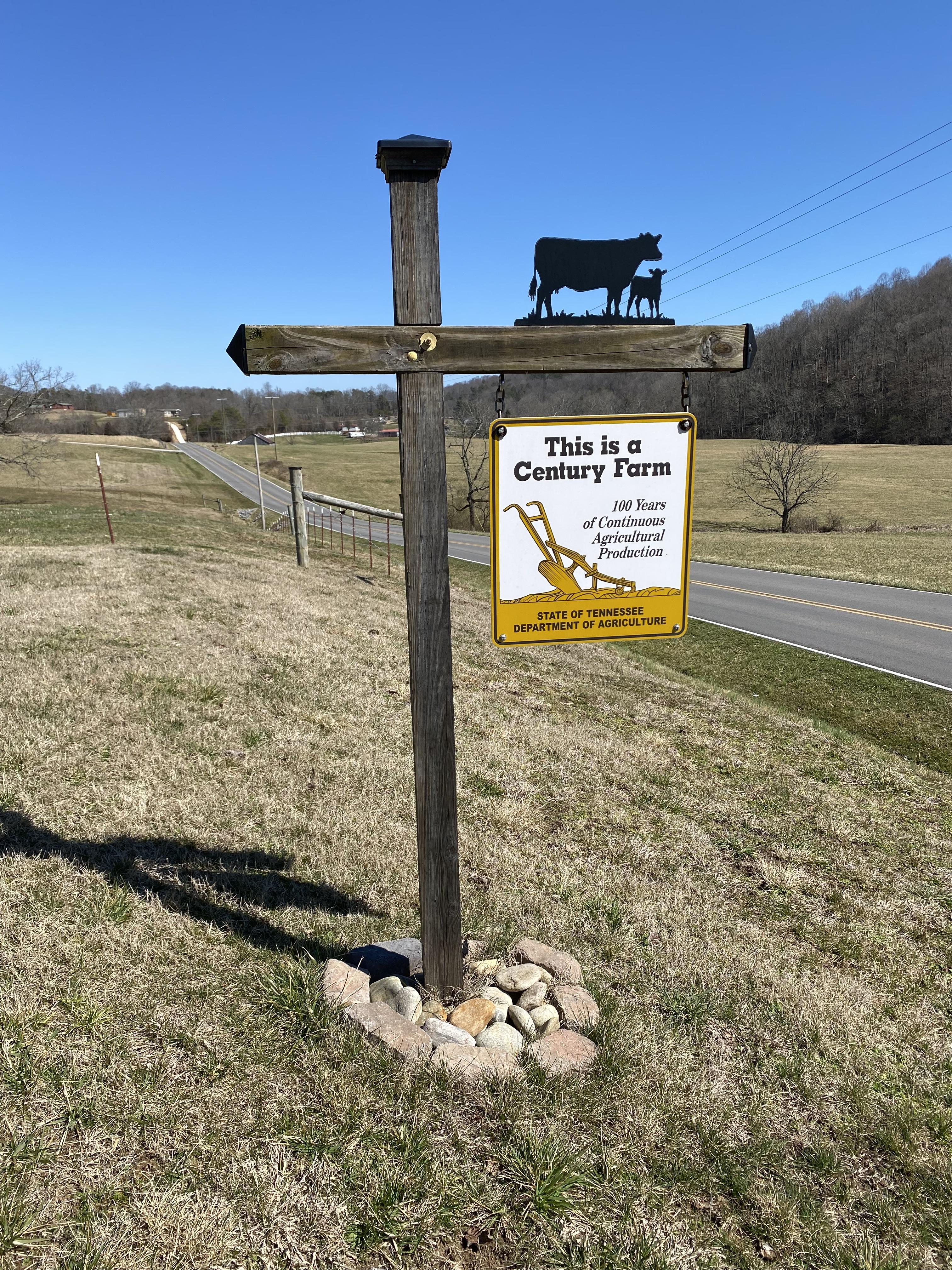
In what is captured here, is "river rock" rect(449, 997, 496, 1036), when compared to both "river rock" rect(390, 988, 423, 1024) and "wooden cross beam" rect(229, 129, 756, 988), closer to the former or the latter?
"river rock" rect(390, 988, 423, 1024)

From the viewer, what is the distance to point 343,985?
3186mm

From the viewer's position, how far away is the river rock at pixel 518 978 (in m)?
3.37

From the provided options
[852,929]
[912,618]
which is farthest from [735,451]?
[852,929]

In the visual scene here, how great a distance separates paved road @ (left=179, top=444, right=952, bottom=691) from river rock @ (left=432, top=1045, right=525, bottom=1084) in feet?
37.4

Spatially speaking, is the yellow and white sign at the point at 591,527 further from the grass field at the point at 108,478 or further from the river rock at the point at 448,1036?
the grass field at the point at 108,478

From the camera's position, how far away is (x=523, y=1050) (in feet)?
9.95

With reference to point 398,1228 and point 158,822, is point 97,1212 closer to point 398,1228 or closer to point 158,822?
point 398,1228

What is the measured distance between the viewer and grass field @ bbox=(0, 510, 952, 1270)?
7.63 feet

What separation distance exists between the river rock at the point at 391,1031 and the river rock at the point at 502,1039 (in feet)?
0.74

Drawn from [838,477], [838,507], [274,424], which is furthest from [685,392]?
[838,477]

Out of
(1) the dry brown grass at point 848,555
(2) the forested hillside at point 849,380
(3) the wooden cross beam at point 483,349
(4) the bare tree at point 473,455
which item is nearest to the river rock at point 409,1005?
(3) the wooden cross beam at point 483,349

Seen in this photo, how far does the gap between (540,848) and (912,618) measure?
48.5 feet

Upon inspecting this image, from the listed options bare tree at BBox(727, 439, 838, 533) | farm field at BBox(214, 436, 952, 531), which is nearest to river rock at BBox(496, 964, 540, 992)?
farm field at BBox(214, 436, 952, 531)

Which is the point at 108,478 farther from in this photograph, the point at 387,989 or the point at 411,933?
the point at 387,989
